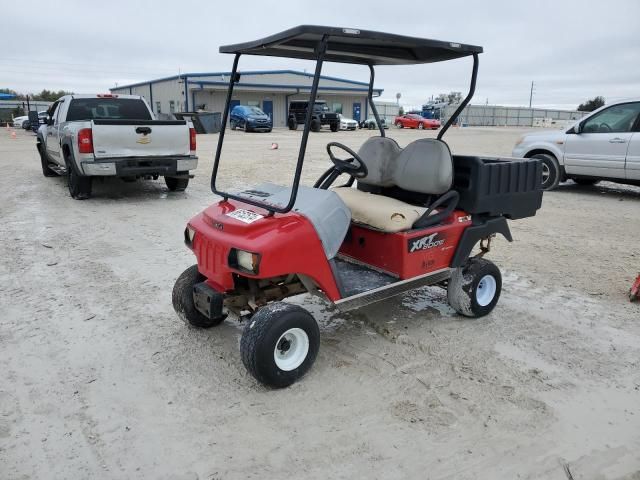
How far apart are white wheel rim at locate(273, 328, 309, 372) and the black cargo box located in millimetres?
1823

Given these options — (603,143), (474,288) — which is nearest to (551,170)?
(603,143)

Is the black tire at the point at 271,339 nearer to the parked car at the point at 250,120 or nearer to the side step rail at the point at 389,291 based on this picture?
the side step rail at the point at 389,291

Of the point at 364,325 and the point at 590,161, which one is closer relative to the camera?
the point at 364,325

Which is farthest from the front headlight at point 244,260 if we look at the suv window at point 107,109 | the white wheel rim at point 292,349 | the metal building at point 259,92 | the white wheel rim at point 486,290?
the metal building at point 259,92

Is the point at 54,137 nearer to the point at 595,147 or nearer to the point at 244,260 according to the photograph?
the point at 244,260

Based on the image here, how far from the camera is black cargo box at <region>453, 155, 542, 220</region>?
13.5ft

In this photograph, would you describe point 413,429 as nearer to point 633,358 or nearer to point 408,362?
point 408,362

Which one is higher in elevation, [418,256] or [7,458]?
[418,256]

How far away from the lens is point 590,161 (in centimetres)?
974

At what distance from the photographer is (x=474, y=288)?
4.16 m

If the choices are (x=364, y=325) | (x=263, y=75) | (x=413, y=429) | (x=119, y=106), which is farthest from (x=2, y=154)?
(x=263, y=75)

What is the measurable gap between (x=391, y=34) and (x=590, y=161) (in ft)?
26.0

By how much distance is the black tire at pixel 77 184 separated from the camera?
28.5 ft

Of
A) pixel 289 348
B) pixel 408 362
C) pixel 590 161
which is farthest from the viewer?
pixel 590 161
